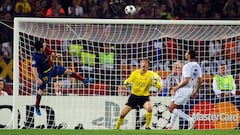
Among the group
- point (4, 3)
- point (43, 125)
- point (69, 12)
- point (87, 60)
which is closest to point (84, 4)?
point (69, 12)

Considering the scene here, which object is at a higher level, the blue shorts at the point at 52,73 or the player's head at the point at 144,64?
the player's head at the point at 144,64

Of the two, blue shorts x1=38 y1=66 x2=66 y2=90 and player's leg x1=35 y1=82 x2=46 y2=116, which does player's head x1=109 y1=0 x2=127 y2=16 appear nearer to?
blue shorts x1=38 y1=66 x2=66 y2=90

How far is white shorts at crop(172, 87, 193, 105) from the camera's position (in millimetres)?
17812

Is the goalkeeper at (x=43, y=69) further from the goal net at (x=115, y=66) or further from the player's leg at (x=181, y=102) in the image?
the player's leg at (x=181, y=102)

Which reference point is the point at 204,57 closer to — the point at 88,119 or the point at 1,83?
the point at 88,119

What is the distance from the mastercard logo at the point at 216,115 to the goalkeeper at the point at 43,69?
8.76ft

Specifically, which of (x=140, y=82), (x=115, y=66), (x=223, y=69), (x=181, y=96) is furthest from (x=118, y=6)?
(x=181, y=96)

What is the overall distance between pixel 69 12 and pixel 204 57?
4.79 meters

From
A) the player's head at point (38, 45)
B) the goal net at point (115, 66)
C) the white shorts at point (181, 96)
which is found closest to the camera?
the player's head at point (38, 45)

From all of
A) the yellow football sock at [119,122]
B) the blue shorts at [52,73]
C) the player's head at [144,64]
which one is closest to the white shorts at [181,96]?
the player's head at [144,64]

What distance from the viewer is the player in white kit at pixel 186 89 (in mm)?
17625

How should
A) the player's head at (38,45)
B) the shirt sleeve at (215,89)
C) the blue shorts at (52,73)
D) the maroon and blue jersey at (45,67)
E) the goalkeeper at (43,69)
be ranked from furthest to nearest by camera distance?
the shirt sleeve at (215,89) → the blue shorts at (52,73) → the maroon and blue jersey at (45,67) → the goalkeeper at (43,69) → the player's head at (38,45)

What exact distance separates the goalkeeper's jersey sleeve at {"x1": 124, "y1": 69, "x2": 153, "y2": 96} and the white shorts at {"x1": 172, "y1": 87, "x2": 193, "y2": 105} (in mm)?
647

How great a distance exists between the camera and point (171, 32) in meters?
19.2
